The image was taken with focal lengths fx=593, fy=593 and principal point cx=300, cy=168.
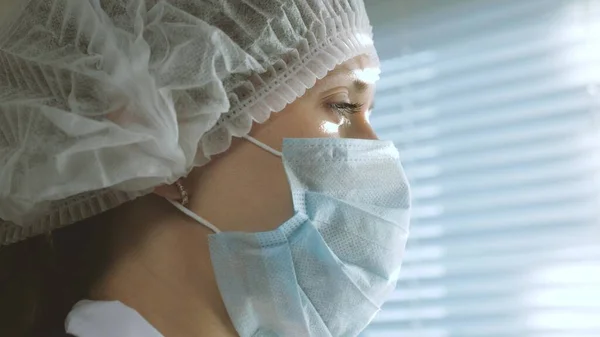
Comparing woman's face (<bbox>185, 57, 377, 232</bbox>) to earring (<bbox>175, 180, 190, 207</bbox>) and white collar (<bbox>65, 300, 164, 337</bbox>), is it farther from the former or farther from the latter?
white collar (<bbox>65, 300, 164, 337</bbox>)

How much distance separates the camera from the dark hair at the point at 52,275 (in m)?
0.92

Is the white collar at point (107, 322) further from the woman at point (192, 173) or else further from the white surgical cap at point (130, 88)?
the white surgical cap at point (130, 88)

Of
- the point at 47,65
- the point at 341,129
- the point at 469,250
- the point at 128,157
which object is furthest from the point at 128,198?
the point at 469,250

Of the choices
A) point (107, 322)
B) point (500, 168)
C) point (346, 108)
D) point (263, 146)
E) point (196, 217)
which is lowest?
point (107, 322)

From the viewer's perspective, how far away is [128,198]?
84 cm

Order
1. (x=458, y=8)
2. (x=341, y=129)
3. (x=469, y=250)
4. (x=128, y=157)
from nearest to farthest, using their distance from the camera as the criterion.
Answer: (x=128, y=157) → (x=341, y=129) → (x=469, y=250) → (x=458, y=8)

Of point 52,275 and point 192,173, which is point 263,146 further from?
point 52,275

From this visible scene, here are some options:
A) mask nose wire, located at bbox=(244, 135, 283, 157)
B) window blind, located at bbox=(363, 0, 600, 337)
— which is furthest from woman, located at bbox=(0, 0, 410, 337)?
window blind, located at bbox=(363, 0, 600, 337)

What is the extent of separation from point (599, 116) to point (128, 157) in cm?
108

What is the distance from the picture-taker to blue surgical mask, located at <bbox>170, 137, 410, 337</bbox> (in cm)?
83

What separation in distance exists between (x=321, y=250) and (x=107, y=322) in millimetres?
322

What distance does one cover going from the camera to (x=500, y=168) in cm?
143

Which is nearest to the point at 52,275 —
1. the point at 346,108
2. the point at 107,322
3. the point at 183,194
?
the point at 107,322

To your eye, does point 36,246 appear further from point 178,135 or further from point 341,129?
point 341,129
